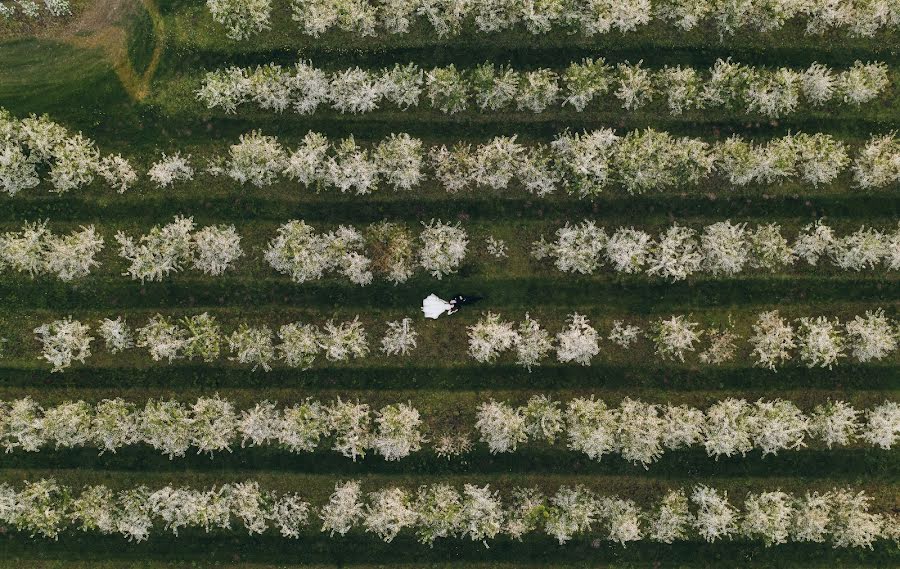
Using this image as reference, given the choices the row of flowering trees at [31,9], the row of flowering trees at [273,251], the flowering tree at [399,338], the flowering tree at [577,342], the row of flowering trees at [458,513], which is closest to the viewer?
the row of flowering trees at [458,513]

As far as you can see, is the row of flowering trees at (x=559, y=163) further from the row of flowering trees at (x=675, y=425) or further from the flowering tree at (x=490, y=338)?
the row of flowering trees at (x=675, y=425)

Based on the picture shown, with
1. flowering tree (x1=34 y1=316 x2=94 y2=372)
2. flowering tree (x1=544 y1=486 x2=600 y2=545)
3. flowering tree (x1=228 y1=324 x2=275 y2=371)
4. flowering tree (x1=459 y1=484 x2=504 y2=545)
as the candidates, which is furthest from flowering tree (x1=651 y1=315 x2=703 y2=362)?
flowering tree (x1=34 y1=316 x2=94 y2=372)

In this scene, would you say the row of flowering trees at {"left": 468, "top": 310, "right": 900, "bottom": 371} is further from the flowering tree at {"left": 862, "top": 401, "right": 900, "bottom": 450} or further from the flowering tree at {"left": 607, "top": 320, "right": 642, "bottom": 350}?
the flowering tree at {"left": 862, "top": 401, "right": 900, "bottom": 450}

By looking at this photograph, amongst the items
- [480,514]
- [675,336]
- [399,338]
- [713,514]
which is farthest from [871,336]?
[399,338]

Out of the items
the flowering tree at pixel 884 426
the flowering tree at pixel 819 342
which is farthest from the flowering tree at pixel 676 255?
the flowering tree at pixel 884 426

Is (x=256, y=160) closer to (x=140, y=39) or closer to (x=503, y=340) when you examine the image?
(x=140, y=39)

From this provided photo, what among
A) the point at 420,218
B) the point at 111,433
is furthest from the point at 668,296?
the point at 111,433

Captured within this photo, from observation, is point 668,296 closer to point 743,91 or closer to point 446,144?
point 743,91
